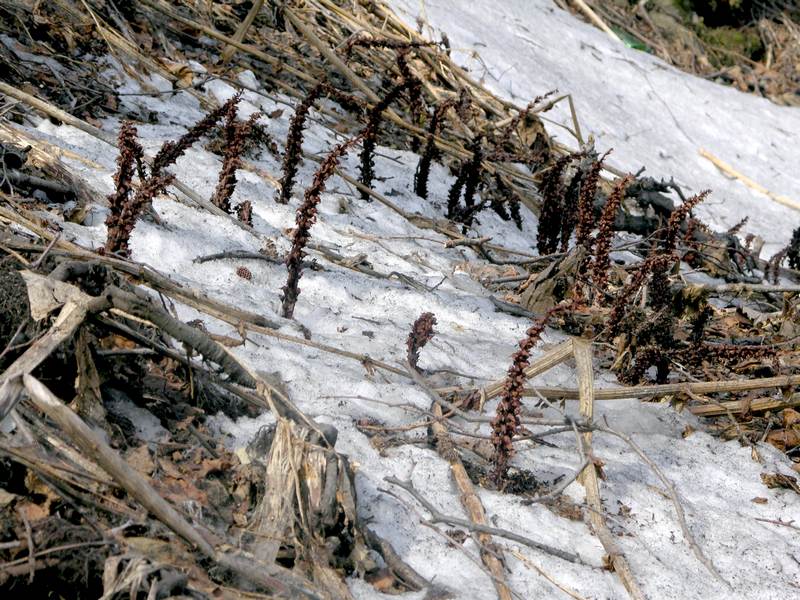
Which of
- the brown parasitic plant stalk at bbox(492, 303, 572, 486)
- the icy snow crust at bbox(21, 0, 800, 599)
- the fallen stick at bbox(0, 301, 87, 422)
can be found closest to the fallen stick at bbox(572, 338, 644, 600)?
the icy snow crust at bbox(21, 0, 800, 599)

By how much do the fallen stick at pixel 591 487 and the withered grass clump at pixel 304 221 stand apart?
1.11 metres

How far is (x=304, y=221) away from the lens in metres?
3.23

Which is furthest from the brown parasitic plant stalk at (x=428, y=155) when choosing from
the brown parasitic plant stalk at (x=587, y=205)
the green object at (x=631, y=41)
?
the green object at (x=631, y=41)

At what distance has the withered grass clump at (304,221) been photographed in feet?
10.3

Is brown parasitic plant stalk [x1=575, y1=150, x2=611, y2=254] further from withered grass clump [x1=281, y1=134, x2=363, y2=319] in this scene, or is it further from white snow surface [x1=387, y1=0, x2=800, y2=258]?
white snow surface [x1=387, y1=0, x2=800, y2=258]

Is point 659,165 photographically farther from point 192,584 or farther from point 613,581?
point 192,584

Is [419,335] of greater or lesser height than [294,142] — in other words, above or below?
below

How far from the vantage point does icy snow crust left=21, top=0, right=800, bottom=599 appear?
2531 mm

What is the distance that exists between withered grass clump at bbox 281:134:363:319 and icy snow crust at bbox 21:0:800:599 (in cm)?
14

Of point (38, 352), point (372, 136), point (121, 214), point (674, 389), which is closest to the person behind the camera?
point (38, 352)

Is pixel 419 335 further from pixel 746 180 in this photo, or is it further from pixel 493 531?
pixel 746 180

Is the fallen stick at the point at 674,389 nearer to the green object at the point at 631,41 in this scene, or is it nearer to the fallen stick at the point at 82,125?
the fallen stick at the point at 82,125

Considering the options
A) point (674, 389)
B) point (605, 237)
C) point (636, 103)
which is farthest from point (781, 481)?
point (636, 103)

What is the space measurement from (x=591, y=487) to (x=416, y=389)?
751mm
